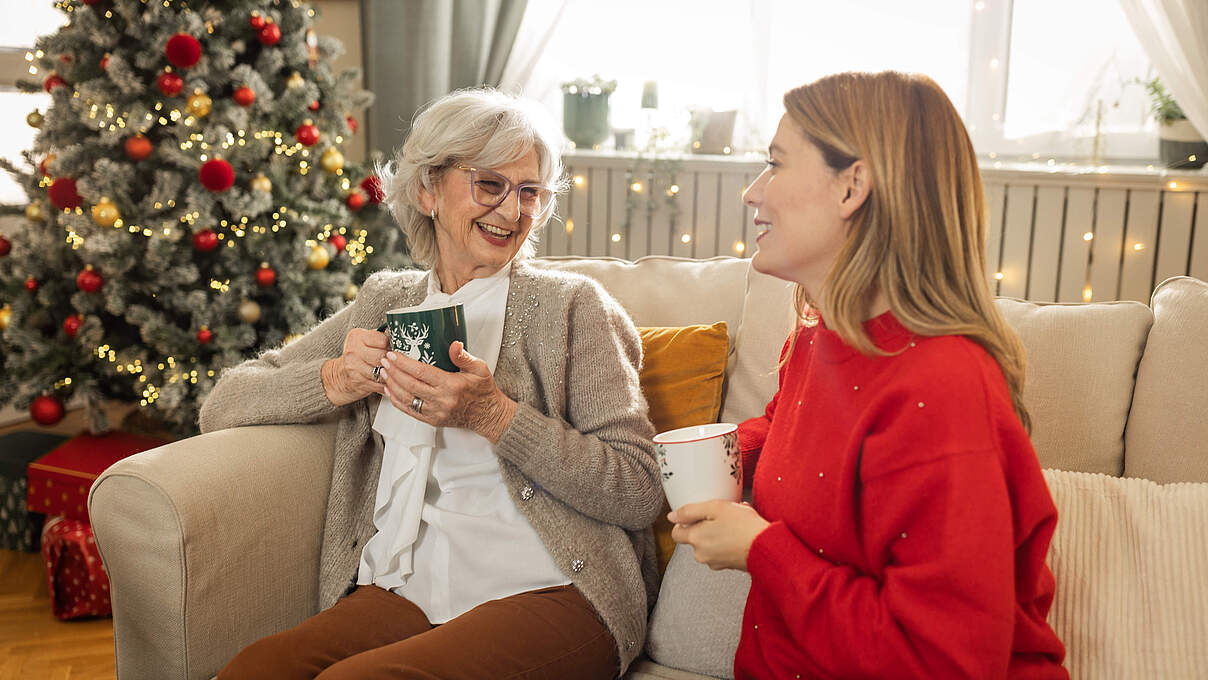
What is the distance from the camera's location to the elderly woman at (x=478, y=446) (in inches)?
51.5

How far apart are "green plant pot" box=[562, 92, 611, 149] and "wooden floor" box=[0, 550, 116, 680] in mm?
2119

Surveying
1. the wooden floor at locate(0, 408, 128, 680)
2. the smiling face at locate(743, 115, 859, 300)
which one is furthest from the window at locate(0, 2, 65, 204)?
the smiling face at locate(743, 115, 859, 300)

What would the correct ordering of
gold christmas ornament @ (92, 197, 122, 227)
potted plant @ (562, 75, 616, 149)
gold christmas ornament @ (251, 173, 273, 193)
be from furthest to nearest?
potted plant @ (562, 75, 616, 149) → gold christmas ornament @ (251, 173, 273, 193) → gold christmas ornament @ (92, 197, 122, 227)

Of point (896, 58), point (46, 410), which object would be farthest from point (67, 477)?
point (896, 58)

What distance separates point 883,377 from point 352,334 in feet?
2.82

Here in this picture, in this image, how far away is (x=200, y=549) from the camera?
1345 millimetres

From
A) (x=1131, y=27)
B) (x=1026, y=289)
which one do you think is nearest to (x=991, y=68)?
(x=1131, y=27)

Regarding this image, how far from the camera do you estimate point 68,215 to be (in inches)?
102

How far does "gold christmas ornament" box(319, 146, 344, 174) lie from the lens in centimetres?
290

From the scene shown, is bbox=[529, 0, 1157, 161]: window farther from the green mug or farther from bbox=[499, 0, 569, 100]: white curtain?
the green mug

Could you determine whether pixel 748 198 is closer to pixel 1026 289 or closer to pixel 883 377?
pixel 883 377

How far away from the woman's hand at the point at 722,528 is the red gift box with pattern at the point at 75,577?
2034 millimetres

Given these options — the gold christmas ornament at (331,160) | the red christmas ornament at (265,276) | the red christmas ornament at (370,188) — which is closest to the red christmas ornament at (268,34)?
the gold christmas ornament at (331,160)

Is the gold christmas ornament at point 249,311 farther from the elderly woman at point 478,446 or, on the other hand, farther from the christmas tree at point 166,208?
the elderly woman at point 478,446
